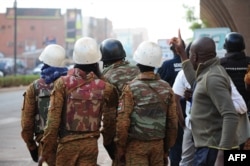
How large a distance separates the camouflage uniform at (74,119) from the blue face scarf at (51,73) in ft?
2.52

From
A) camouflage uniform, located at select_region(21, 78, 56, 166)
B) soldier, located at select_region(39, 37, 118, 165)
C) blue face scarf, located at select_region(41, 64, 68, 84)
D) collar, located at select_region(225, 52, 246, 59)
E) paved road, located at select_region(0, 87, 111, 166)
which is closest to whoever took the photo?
soldier, located at select_region(39, 37, 118, 165)

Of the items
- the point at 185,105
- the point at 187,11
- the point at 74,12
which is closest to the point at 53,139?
the point at 185,105

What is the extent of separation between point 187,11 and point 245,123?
128 ft

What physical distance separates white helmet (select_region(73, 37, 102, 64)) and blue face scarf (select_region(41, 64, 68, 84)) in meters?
0.66

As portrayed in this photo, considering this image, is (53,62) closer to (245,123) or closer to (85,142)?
(85,142)

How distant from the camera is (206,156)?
13.8 ft

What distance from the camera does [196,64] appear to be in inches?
173

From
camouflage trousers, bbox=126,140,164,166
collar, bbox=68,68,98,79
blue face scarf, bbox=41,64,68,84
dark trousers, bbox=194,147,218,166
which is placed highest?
collar, bbox=68,68,98,79

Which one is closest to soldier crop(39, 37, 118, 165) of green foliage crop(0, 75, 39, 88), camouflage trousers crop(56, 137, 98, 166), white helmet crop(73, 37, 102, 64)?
camouflage trousers crop(56, 137, 98, 166)

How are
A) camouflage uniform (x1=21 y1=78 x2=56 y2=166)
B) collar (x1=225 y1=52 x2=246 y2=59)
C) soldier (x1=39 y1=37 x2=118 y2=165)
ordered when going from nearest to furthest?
soldier (x1=39 y1=37 x2=118 y2=165) → camouflage uniform (x1=21 y1=78 x2=56 y2=166) → collar (x1=225 y1=52 x2=246 y2=59)

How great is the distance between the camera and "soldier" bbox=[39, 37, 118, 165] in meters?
4.54

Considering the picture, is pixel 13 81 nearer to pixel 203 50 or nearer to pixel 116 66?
Answer: pixel 116 66

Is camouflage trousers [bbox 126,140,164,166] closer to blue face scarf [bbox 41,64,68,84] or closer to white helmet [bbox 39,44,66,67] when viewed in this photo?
blue face scarf [bbox 41,64,68,84]

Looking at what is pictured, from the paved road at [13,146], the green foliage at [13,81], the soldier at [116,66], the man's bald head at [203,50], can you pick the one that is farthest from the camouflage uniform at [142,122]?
the green foliage at [13,81]
